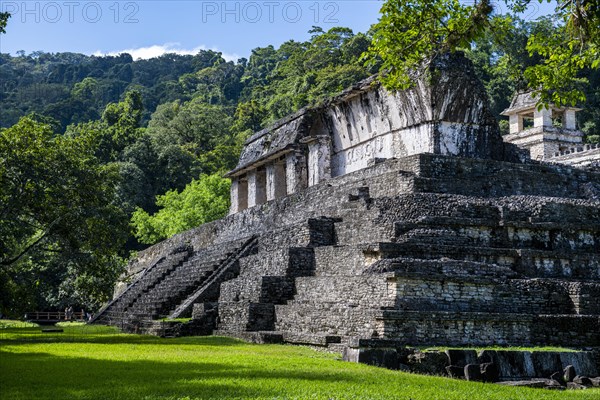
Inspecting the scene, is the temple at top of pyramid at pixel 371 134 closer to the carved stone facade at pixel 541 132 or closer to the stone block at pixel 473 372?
the stone block at pixel 473 372

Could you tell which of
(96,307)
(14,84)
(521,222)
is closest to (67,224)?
(521,222)

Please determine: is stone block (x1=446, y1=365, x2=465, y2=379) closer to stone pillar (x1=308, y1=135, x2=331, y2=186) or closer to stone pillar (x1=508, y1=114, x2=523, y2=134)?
stone pillar (x1=308, y1=135, x2=331, y2=186)

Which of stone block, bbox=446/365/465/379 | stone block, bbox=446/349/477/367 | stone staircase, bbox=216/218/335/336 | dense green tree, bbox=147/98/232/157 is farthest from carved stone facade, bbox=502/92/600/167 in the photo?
stone block, bbox=446/365/465/379

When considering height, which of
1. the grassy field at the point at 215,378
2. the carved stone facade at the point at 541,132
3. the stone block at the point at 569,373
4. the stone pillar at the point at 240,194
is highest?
the carved stone facade at the point at 541,132

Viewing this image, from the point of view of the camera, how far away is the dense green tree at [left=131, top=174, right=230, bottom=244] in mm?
37000

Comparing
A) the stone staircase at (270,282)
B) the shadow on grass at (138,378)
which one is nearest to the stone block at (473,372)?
the shadow on grass at (138,378)

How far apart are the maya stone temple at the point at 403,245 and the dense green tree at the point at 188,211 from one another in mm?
12862

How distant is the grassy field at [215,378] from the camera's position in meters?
7.70

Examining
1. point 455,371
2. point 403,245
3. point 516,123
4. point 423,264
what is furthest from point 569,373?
point 516,123

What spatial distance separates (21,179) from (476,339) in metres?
10.3

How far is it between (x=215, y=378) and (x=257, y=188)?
17.2 m

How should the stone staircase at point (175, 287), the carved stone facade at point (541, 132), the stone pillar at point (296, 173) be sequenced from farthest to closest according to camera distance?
the carved stone facade at point (541, 132), the stone pillar at point (296, 173), the stone staircase at point (175, 287)

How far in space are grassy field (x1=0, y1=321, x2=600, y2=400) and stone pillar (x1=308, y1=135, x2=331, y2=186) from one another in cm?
1044

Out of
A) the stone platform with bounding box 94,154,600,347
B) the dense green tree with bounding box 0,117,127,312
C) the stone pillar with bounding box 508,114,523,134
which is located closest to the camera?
the stone platform with bounding box 94,154,600,347
